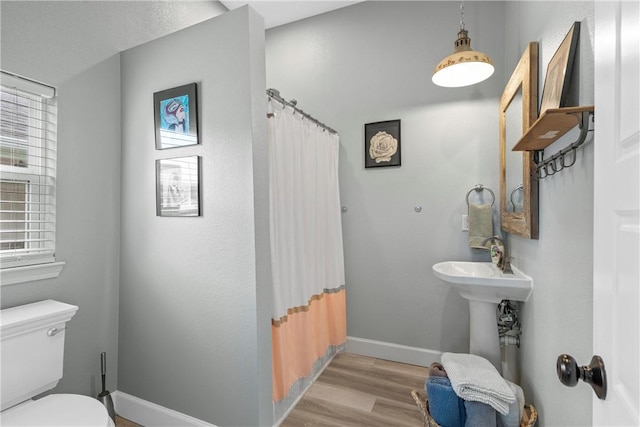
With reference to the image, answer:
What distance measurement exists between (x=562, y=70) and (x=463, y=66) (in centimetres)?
85

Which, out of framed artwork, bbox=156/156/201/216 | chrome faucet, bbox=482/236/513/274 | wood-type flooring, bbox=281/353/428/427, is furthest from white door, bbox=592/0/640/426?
framed artwork, bbox=156/156/201/216

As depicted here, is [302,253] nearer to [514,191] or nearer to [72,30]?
[514,191]

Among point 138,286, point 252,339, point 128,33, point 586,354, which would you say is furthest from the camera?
point 128,33

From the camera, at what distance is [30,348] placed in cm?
133

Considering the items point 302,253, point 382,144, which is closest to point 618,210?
point 302,253

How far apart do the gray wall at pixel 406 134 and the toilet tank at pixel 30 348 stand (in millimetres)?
2004

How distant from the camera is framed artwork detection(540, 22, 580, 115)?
103 centimetres

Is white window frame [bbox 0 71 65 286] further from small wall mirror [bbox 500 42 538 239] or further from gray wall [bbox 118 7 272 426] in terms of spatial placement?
small wall mirror [bbox 500 42 538 239]

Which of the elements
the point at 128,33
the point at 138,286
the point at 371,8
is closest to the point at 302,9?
the point at 371,8

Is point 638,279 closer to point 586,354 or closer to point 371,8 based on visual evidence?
point 586,354

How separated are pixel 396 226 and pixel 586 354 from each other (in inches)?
63.3

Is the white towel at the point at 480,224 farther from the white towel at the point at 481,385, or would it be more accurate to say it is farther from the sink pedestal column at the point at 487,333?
the white towel at the point at 481,385

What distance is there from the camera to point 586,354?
95cm

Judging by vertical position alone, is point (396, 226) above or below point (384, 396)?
above
